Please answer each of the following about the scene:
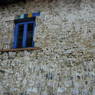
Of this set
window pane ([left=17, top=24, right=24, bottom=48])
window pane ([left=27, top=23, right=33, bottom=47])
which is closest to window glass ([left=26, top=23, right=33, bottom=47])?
window pane ([left=27, top=23, right=33, bottom=47])

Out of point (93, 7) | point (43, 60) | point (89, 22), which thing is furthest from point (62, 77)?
point (93, 7)

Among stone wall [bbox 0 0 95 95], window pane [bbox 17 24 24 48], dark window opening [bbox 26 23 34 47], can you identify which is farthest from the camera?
window pane [bbox 17 24 24 48]

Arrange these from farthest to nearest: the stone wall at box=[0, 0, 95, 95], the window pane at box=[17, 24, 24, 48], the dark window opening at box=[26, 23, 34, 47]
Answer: the window pane at box=[17, 24, 24, 48] → the dark window opening at box=[26, 23, 34, 47] → the stone wall at box=[0, 0, 95, 95]

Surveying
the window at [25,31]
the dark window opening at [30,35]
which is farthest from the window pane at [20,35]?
the dark window opening at [30,35]

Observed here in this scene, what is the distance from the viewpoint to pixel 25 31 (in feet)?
21.5

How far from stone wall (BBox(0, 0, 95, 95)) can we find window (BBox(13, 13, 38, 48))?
265mm

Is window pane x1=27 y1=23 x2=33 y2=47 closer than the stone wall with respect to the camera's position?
No

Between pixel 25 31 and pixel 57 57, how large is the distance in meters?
1.68

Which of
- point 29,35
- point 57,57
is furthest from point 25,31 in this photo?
point 57,57

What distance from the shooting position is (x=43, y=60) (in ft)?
19.5

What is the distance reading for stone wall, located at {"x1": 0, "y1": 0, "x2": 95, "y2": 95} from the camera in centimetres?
549

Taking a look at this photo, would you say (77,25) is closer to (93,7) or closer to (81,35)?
(81,35)

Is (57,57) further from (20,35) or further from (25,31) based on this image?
(20,35)

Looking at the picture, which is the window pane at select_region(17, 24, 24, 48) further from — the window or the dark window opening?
the dark window opening
